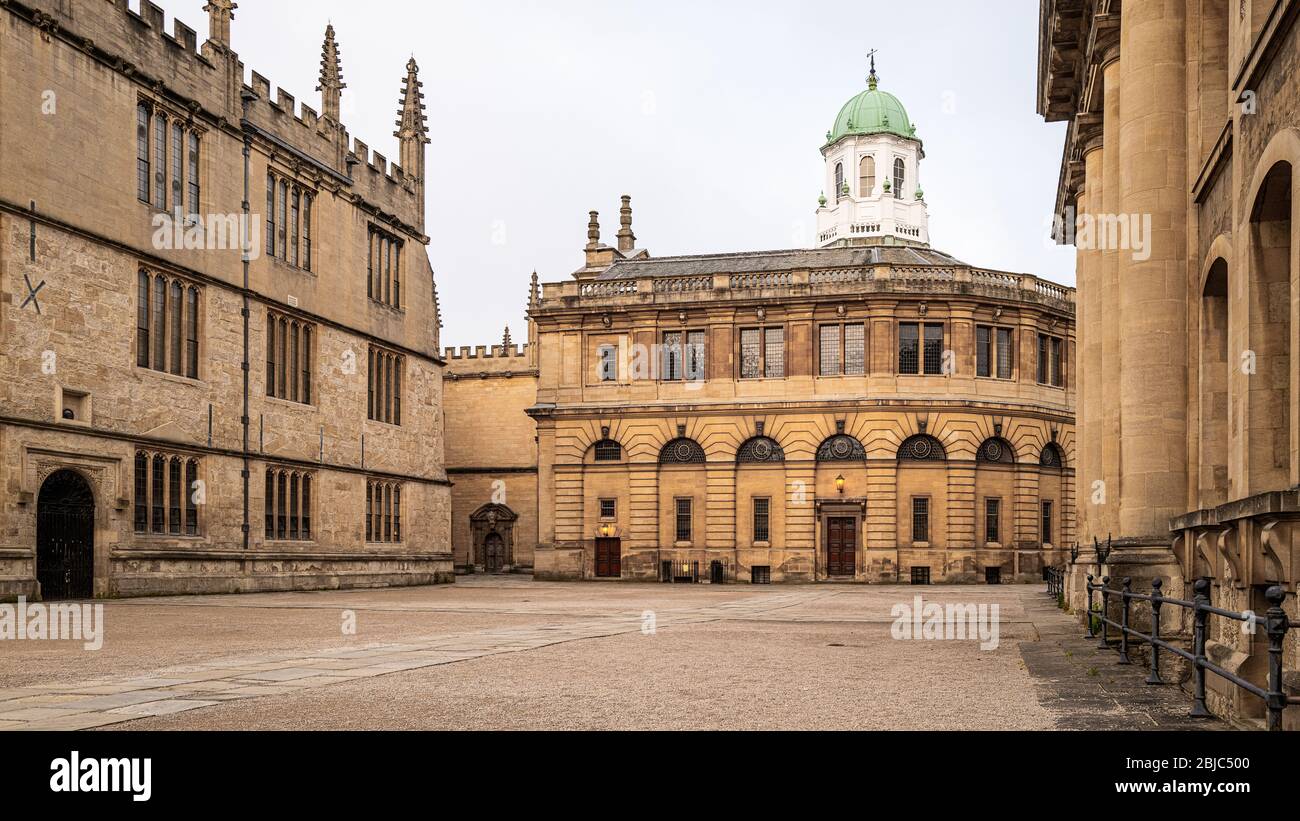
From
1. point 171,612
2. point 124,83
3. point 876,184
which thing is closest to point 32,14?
point 124,83

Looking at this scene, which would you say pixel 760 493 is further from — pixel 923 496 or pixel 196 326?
pixel 196 326

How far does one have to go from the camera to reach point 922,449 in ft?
178

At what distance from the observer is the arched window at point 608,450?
57500 mm

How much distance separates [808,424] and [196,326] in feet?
86.9

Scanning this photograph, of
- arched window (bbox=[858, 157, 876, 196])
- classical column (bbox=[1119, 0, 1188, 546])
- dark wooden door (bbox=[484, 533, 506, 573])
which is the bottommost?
dark wooden door (bbox=[484, 533, 506, 573])

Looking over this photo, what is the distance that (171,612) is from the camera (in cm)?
2684

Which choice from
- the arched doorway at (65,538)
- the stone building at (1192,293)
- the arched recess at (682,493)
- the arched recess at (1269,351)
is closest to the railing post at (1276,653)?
the stone building at (1192,293)

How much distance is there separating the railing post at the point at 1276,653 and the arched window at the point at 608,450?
49603mm

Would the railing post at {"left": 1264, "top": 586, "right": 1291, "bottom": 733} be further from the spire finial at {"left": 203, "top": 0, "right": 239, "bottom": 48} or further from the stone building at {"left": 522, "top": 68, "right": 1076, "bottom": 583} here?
the stone building at {"left": 522, "top": 68, "right": 1076, "bottom": 583}

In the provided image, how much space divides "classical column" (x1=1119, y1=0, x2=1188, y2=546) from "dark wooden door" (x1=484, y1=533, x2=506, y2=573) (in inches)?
2255

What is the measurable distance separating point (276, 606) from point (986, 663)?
64.4ft

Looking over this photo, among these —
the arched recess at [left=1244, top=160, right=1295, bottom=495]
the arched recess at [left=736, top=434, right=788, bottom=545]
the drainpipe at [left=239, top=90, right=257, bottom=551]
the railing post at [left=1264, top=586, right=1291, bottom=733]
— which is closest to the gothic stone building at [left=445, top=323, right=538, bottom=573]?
the arched recess at [left=736, top=434, right=788, bottom=545]

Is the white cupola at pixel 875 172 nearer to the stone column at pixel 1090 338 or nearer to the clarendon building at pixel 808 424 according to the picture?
the clarendon building at pixel 808 424

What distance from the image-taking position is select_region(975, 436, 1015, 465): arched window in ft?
180
